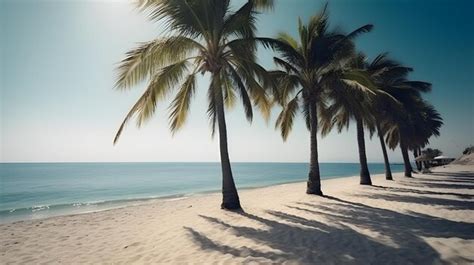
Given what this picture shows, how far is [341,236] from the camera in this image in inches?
239

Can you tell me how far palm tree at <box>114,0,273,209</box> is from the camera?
9562mm

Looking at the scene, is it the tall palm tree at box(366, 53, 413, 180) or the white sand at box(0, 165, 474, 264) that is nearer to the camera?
the white sand at box(0, 165, 474, 264)

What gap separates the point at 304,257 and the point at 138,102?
23.9 ft

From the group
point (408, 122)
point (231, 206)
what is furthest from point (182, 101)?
point (408, 122)

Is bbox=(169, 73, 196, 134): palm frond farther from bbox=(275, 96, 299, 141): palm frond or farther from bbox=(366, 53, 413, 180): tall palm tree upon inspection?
bbox=(366, 53, 413, 180): tall palm tree

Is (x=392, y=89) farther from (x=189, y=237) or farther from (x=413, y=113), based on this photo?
(x=189, y=237)

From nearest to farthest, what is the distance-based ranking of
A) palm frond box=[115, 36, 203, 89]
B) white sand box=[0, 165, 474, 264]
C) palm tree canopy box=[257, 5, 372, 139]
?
white sand box=[0, 165, 474, 264], palm frond box=[115, 36, 203, 89], palm tree canopy box=[257, 5, 372, 139]

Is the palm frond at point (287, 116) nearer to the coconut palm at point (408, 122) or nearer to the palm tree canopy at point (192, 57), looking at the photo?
the palm tree canopy at point (192, 57)

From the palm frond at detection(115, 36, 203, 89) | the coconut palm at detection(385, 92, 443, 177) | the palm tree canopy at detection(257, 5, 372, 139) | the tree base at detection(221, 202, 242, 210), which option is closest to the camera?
the palm frond at detection(115, 36, 203, 89)

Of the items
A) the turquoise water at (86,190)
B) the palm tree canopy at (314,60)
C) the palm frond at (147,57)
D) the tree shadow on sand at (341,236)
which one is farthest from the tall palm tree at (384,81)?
the turquoise water at (86,190)

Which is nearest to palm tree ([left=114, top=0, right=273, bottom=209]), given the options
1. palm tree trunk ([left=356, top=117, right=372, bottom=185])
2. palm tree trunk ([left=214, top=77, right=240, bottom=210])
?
palm tree trunk ([left=214, top=77, right=240, bottom=210])

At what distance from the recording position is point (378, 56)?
19734 millimetres

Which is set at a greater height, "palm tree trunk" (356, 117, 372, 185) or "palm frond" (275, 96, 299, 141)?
"palm frond" (275, 96, 299, 141)

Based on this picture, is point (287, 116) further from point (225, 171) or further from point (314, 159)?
point (225, 171)
